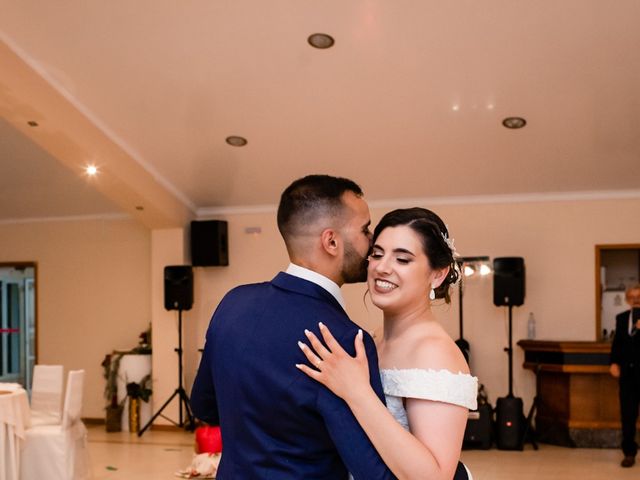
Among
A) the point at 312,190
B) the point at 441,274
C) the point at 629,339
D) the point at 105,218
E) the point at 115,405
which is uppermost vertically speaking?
the point at 105,218

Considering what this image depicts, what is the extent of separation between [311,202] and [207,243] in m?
7.22

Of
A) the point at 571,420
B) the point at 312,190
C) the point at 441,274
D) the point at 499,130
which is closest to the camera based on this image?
the point at 312,190

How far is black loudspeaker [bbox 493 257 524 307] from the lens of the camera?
768cm

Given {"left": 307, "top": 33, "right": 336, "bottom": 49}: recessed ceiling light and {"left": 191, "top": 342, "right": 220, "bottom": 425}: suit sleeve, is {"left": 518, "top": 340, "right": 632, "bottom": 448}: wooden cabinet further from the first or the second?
{"left": 191, "top": 342, "right": 220, "bottom": 425}: suit sleeve

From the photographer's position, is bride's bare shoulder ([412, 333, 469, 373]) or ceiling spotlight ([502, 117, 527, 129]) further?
ceiling spotlight ([502, 117, 527, 129])

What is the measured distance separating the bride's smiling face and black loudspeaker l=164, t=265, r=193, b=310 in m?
6.87

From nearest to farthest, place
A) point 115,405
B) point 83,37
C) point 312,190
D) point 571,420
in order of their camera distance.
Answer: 1. point 312,190
2. point 83,37
3. point 571,420
4. point 115,405

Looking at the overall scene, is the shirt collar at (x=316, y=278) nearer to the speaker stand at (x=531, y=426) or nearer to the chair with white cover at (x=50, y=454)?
the chair with white cover at (x=50, y=454)

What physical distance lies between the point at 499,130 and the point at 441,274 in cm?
507

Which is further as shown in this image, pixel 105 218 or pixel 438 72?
pixel 105 218

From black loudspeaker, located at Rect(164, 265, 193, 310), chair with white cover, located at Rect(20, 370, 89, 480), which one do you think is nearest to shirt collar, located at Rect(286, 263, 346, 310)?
chair with white cover, located at Rect(20, 370, 89, 480)

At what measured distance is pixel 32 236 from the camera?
994 centimetres

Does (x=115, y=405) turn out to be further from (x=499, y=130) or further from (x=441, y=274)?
(x=441, y=274)

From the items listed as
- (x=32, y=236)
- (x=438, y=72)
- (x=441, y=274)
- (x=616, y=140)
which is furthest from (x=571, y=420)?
(x=32, y=236)
